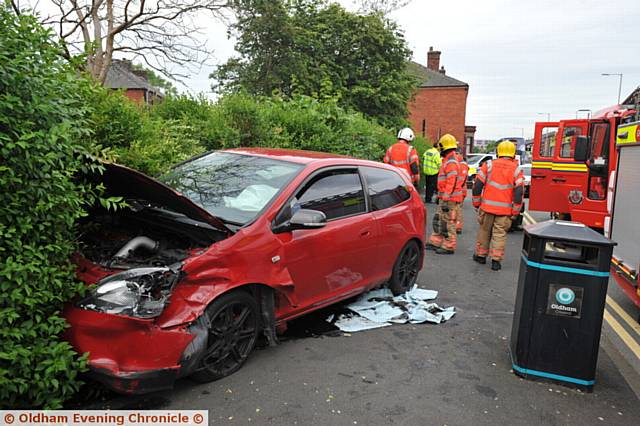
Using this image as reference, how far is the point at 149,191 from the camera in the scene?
3449 millimetres

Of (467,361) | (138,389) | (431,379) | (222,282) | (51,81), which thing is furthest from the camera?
(467,361)

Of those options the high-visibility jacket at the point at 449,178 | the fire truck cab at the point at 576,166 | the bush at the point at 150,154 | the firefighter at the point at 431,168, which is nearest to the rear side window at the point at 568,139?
the fire truck cab at the point at 576,166

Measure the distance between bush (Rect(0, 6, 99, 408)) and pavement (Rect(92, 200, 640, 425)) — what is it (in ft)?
2.14

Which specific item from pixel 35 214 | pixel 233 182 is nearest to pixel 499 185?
pixel 233 182

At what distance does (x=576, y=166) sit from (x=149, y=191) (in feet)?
28.7

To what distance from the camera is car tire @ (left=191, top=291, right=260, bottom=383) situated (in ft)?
11.2

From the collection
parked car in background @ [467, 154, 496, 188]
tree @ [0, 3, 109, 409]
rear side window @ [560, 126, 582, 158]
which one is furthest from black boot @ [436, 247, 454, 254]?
parked car in background @ [467, 154, 496, 188]

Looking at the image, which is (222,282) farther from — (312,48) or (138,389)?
(312,48)

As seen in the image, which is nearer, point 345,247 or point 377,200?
point 345,247

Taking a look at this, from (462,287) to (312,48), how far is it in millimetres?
18905

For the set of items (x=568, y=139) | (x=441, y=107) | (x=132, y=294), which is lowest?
(x=132, y=294)

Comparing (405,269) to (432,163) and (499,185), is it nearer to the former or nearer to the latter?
(499,185)

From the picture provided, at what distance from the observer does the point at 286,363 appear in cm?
388

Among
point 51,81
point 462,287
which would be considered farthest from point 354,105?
point 51,81
